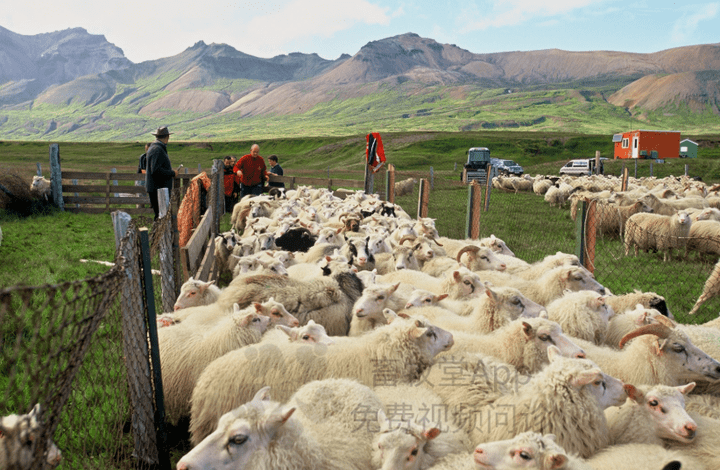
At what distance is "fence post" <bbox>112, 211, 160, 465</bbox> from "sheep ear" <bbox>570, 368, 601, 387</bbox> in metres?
2.77

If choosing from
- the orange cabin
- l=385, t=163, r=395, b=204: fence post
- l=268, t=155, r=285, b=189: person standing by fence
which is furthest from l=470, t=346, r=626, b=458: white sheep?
the orange cabin

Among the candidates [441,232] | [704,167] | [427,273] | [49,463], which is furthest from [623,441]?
[704,167]

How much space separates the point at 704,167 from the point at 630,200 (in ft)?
99.2

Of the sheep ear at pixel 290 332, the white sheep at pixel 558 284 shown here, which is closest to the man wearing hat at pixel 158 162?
the sheep ear at pixel 290 332

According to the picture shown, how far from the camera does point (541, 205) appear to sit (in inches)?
797

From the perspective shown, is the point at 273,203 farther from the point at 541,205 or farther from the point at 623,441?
the point at 541,205

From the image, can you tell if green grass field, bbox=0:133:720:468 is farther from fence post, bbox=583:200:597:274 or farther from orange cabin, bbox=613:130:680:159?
orange cabin, bbox=613:130:680:159

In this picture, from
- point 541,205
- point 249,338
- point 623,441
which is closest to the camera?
point 623,441

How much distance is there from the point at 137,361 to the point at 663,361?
3811 mm

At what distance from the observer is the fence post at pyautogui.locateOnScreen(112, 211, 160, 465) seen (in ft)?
9.62

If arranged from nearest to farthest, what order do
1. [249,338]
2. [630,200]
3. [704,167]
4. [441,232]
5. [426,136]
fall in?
[249,338] < [441,232] < [630,200] < [704,167] < [426,136]

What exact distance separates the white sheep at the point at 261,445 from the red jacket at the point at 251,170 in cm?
1271

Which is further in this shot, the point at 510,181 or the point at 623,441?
the point at 510,181

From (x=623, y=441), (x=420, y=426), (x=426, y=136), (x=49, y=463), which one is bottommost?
(x=623, y=441)
